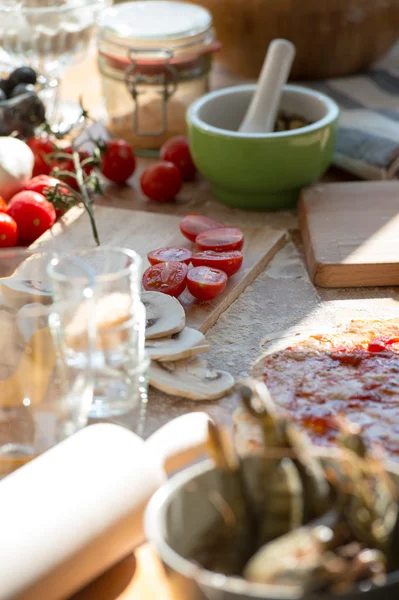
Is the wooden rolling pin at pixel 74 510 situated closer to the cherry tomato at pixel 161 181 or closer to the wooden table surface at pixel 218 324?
the wooden table surface at pixel 218 324

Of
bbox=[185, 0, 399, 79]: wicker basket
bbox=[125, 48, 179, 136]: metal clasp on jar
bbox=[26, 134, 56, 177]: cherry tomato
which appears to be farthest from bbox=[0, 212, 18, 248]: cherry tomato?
bbox=[185, 0, 399, 79]: wicker basket

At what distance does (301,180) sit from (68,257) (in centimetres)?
70

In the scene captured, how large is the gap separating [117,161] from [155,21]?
351mm

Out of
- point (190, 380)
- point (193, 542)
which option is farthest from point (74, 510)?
point (190, 380)

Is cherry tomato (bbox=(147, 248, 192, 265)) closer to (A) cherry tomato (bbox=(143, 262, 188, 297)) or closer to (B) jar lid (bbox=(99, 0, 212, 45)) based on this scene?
(A) cherry tomato (bbox=(143, 262, 188, 297))

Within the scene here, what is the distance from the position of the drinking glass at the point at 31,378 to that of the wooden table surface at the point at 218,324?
14 centimetres

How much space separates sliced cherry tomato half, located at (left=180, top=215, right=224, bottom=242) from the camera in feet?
4.34

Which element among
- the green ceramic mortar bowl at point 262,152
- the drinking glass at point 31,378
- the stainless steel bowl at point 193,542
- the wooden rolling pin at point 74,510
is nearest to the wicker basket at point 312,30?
the green ceramic mortar bowl at point 262,152

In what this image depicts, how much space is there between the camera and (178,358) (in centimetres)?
103

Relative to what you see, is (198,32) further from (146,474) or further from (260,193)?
(146,474)

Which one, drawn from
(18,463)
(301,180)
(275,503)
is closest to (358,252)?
(301,180)

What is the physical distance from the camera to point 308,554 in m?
0.54

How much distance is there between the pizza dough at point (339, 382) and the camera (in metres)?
0.91

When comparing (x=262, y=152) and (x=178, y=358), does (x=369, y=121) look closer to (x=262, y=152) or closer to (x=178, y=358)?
(x=262, y=152)
